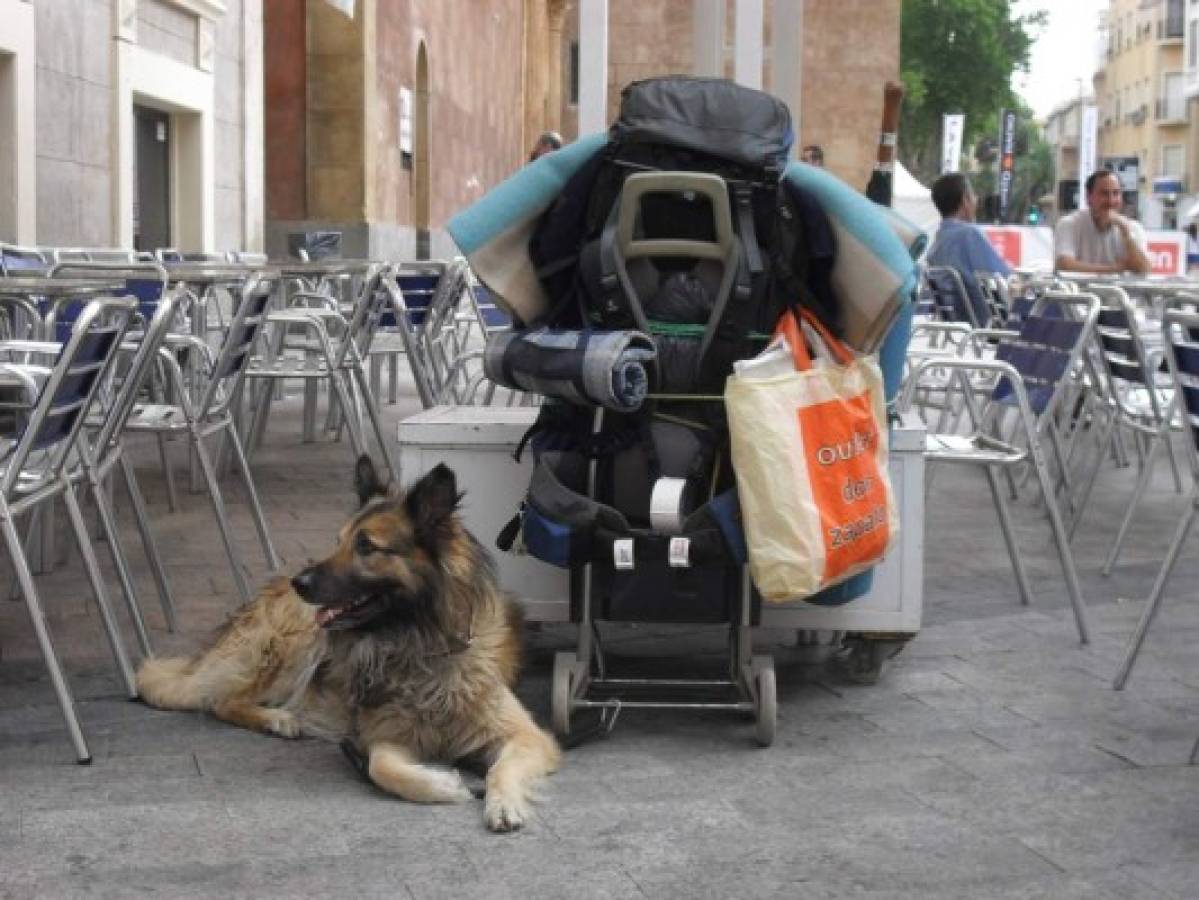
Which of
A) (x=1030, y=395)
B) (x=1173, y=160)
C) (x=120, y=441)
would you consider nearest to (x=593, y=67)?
(x=1030, y=395)

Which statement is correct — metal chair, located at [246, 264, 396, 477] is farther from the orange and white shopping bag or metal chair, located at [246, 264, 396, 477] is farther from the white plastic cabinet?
the orange and white shopping bag

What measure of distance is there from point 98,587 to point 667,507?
4.87ft

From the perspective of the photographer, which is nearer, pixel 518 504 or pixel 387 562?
pixel 387 562

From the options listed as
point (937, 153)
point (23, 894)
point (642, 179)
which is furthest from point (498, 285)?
point (937, 153)

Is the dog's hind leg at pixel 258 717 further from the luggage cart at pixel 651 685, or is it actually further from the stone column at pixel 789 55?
the stone column at pixel 789 55

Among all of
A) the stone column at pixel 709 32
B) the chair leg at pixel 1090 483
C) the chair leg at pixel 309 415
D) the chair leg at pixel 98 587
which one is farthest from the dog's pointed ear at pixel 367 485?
the chair leg at pixel 309 415

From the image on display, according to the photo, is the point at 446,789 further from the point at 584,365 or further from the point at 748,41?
the point at 748,41

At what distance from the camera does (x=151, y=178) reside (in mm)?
19219

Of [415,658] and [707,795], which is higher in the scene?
[415,658]

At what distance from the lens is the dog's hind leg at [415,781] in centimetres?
482

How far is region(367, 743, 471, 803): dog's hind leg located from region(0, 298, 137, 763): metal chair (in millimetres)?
713

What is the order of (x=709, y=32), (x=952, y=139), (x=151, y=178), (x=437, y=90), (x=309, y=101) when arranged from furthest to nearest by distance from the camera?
(x=952, y=139), (x=437, y=90), (x=309, y=101), (x=151, y=178), (x=709, y=32)

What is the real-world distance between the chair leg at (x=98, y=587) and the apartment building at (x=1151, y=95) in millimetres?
90058

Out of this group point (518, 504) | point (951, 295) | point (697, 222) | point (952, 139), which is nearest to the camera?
point (697, 222)
